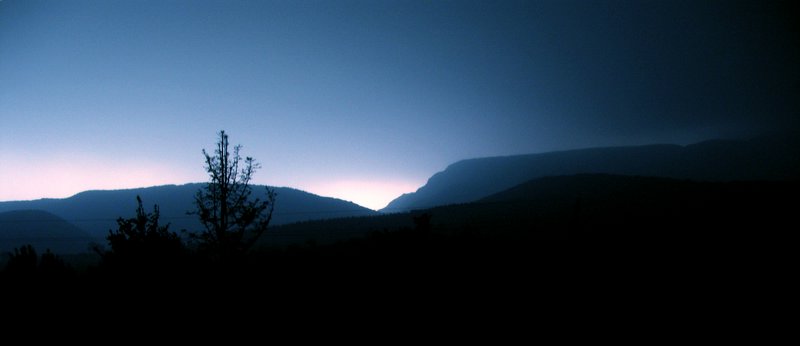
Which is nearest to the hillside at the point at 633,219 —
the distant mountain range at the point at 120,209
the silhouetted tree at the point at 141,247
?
the silhouetted tree at the point at 141,247

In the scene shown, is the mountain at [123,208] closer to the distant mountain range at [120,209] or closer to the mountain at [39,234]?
the distant mountain range at [120,209]

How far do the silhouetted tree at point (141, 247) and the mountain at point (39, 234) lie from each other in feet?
437

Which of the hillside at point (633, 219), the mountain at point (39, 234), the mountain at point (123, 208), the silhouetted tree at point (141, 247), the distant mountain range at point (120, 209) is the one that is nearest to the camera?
the silhouetted tree at point (141, 247)

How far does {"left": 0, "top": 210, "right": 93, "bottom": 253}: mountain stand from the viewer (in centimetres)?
10845

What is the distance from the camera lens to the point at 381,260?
12.7 meters

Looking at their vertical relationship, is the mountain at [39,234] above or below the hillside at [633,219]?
below

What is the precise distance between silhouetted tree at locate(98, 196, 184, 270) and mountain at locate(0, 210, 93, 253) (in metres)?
133

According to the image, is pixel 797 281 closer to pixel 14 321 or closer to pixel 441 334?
pixel 441 334

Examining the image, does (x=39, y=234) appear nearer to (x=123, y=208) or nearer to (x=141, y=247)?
(x=123, y=208)

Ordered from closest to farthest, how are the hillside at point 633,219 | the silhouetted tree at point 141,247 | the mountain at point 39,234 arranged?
A: the silhouetted tree at point 141,247 → the hillside at point 633,219 → the mountain at point 39,234

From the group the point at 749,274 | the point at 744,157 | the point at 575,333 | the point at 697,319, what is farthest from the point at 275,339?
the point at 744,157

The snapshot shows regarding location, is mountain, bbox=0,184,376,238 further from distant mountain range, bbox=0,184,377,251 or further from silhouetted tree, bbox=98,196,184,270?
silhouetted tree, bbox=98,196,184,270

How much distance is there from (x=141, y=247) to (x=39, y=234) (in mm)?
169407

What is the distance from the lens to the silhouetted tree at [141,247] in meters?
8.73
